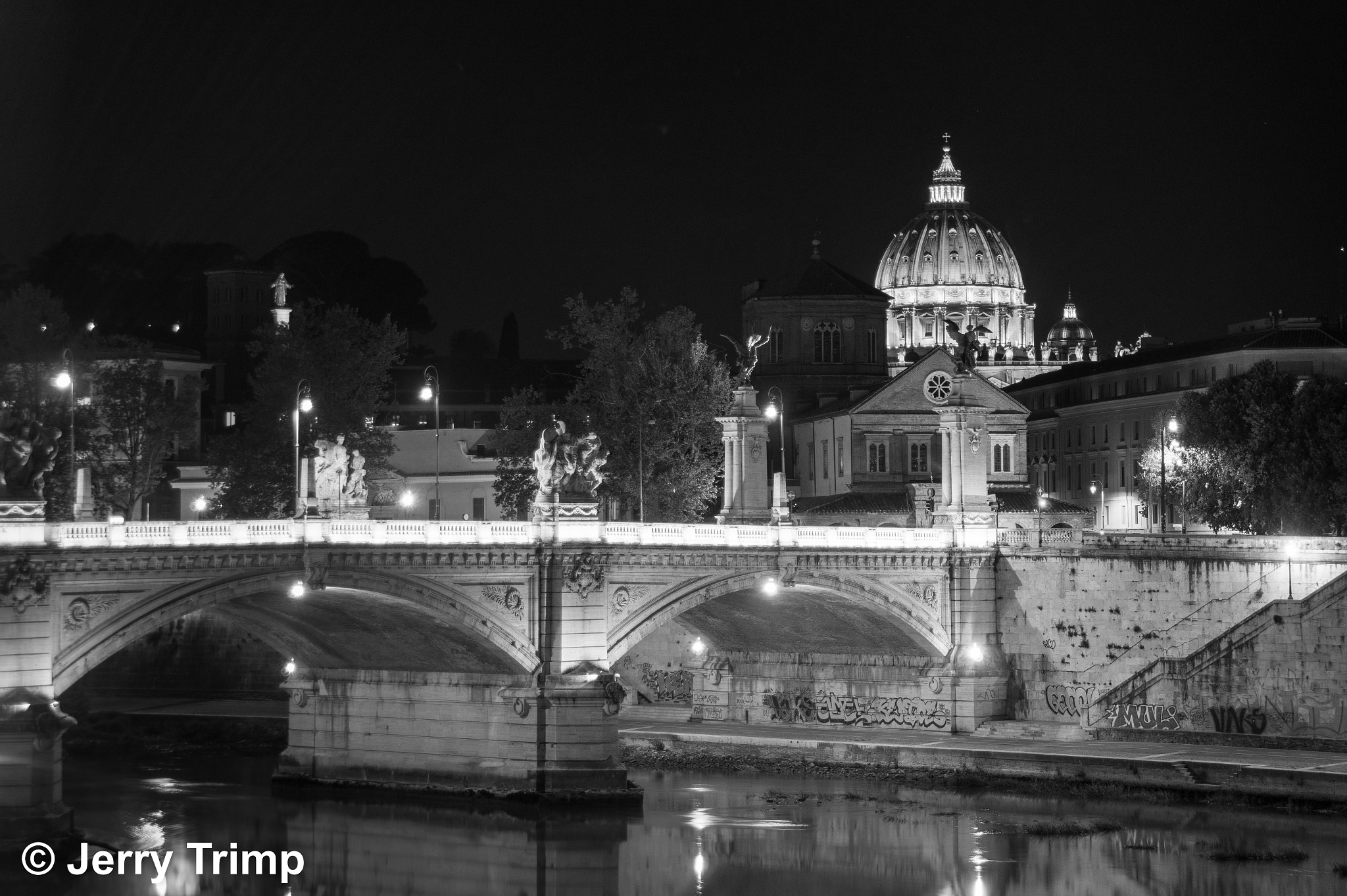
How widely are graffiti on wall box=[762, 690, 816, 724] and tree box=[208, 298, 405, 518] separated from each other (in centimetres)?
1730

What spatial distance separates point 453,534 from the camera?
5275 centimetres

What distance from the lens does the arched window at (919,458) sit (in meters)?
107

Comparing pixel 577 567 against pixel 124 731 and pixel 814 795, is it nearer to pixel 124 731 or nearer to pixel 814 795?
pixel 814 795

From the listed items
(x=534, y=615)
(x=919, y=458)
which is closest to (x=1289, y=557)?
(x=534, y=615)

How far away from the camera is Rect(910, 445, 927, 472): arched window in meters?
107

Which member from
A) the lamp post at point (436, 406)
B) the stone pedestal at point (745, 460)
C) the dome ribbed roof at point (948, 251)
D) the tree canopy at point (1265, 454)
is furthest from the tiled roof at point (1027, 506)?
the dome ribbed roof at point (948, 251)

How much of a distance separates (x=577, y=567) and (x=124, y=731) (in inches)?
830

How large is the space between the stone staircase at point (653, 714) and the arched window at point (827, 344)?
Result: 5407 centimetres

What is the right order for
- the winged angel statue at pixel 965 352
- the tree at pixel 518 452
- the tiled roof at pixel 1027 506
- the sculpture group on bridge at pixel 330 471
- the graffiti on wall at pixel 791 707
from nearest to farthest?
1. the sculpture group on bridge at pixel 330 471
2. the winged angel statue at pixel 965 352
3. the graffiti on wall at pixel 791 707
4. the tree at pixel 518 452
5. the tiled roof at pixel 1027 506

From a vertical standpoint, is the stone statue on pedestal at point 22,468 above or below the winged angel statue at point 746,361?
below

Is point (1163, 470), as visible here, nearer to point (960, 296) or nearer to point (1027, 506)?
point (1027, 506)

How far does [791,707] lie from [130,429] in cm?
2801

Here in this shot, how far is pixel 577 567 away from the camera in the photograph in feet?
178

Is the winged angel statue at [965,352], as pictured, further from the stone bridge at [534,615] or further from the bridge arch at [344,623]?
the bridge arch at [344,623]
